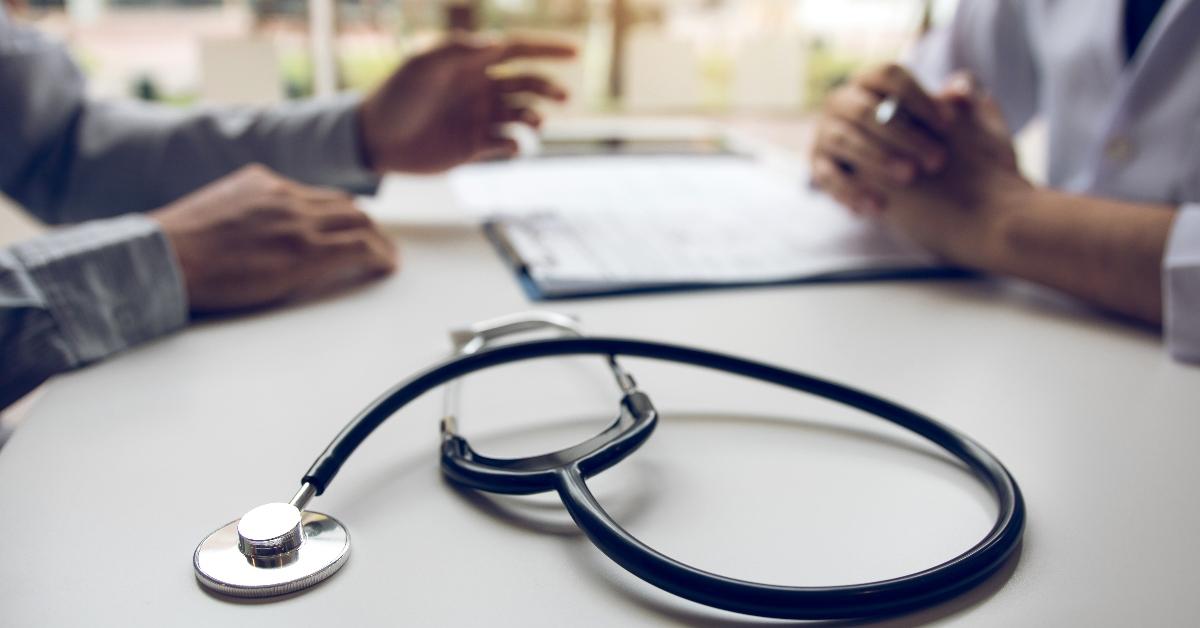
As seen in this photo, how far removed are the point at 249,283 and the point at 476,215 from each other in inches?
11.6

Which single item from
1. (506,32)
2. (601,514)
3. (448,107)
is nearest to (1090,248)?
(601,514)

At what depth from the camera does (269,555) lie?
0.89 ft

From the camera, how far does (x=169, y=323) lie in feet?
1.63

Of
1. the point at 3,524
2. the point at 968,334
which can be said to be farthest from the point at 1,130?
the point at 968,334

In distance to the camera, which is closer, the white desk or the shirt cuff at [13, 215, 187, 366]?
the white desk

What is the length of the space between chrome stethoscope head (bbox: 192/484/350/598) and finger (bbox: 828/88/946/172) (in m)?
0.55

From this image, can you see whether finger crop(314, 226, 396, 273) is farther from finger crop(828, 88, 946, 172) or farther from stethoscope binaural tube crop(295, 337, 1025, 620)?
finger crop(828, 88, 946, 172)

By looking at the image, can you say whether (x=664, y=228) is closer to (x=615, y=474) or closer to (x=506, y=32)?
(x=615, y=474)

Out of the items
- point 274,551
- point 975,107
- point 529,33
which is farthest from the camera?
point 529,33

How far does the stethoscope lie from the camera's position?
25 cm

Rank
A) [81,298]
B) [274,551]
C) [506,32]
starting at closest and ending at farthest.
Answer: [274,551], [81,298], [506,32]

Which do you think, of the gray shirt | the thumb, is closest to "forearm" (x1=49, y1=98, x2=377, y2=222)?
the gray shirt

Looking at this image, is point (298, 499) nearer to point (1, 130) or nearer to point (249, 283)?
point (249, 283)

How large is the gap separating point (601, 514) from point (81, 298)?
1.17 ft
